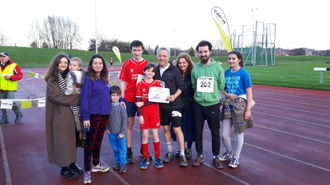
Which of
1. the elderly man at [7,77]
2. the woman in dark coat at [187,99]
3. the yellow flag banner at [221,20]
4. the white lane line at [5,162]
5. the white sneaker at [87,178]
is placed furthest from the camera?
the yellow flag banner at [221,20]

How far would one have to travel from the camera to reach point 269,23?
3859 cm

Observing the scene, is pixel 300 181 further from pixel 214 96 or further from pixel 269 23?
pixel 269 23

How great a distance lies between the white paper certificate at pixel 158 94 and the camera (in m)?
3.66

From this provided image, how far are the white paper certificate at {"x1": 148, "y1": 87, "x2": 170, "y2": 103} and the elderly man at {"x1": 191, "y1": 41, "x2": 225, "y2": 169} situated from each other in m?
0.55

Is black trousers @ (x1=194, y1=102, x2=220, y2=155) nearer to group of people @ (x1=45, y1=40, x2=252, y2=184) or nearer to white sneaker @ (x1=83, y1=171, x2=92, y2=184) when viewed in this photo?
group of people @ (x1=45, y1=40, x2=252, y2=184)

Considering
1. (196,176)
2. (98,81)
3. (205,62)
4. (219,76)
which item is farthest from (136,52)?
(196,176)

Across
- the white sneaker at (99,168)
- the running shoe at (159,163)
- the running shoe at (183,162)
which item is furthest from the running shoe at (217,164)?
the white sneaker at (99,168)

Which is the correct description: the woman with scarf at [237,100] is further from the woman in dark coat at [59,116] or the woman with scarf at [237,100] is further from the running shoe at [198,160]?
the woman in dark coat at [59,116]

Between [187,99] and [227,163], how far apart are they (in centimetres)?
136

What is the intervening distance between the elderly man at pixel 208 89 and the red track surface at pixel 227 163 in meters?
0.48

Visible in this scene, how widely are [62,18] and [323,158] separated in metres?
76.7

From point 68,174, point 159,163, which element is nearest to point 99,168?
point 68,174

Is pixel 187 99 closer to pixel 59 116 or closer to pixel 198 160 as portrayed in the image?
pixel 198 160

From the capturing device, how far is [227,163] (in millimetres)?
4098
